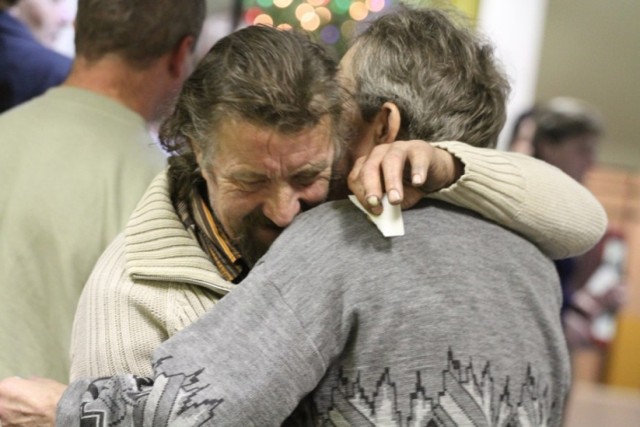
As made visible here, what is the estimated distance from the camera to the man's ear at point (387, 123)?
5.01ft

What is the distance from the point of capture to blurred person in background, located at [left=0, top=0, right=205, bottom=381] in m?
2.01

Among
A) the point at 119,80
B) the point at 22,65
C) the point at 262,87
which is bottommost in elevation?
the point at 22,65

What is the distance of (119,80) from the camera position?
222cm

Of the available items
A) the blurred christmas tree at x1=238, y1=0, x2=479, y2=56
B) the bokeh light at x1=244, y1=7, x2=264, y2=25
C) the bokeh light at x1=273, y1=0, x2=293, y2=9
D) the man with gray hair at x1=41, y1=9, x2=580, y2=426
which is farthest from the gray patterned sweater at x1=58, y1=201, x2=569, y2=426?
the bokeh light at x1=273, y1=0, x2=293, y2=9

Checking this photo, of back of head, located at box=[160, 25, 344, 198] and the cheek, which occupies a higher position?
back of head, located at box=[160, 25, 344, 198]

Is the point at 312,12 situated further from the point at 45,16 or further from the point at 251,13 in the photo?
the point at 45,16

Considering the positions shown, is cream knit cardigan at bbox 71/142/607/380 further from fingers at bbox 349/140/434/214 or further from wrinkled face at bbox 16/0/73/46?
wrinkled face at bbox 16/0/73/46

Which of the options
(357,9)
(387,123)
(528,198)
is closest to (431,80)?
(387,123)

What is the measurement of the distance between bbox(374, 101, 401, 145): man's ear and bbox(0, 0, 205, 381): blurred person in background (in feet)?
1.51

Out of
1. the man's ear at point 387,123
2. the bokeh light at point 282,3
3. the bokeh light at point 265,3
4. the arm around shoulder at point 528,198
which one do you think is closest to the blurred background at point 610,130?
the bokeh light at point 282,3

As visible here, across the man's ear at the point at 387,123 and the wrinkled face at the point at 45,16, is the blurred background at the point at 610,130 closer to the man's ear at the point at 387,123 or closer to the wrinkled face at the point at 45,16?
the wrinkled face at the point at 45,16

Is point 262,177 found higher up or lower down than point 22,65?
higher up

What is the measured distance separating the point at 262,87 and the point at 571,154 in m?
2.37

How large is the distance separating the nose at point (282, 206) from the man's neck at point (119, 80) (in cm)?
77
